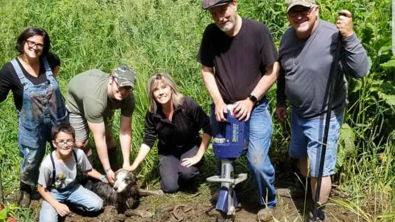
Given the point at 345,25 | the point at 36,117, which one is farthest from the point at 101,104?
the point at 345,25

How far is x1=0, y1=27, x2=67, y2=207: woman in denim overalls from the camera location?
4.57 m

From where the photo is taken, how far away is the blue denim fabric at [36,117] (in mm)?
4621

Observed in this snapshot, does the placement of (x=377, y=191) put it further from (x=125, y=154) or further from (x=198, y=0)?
(x=198, y=0)

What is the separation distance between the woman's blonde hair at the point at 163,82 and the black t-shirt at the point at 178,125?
0.06 meters

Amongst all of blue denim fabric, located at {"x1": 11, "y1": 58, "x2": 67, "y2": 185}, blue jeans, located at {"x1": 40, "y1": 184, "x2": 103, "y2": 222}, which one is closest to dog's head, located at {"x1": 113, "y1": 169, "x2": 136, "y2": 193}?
blue jeans, located at {"x1": 40, "y1": 184, "x2": 103, "y2": 222}

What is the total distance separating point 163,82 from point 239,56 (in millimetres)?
817

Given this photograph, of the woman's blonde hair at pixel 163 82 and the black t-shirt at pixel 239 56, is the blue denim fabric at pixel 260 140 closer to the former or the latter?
the black t-shirt at pixel 239 56

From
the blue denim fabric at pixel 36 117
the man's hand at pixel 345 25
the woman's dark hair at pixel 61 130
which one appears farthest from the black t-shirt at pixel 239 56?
the blue denim fabric at pixel 36 117

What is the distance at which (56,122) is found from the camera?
16.0 feet

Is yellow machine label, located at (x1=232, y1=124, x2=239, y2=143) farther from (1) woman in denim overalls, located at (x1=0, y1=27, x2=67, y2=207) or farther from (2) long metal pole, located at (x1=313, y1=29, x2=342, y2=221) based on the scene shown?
(1) woman in denim overalls, located at (x1=0, y1=27, x2=67, y2=207)

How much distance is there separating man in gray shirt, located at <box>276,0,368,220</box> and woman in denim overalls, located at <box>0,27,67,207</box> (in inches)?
77.4

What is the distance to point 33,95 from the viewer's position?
461 cm

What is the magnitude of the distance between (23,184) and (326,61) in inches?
116

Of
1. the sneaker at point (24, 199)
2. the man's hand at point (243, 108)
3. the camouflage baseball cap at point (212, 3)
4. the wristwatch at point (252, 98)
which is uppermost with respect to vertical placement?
the camouflage baseball cap at point (212, 3)
